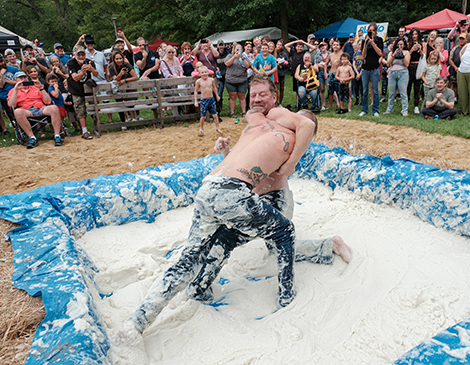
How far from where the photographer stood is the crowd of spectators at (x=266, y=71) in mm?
6824

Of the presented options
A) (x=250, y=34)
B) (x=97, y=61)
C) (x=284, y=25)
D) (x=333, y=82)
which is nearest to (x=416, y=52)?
(x=333, y=82)

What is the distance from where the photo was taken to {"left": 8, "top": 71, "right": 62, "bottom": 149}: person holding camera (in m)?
6.45

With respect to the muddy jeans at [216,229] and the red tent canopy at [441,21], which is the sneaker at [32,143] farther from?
the red tent canopy at [441,21]

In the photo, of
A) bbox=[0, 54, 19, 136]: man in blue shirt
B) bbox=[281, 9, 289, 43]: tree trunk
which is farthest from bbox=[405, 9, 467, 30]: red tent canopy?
bbox=[0, 54, 19, 136]: man in blue shirt

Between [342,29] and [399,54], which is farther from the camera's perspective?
[342,29]

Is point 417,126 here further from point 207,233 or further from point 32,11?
point 32,11

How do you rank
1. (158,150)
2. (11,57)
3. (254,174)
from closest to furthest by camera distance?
1. (254,174)
2. (158,150)
3. (11,57)

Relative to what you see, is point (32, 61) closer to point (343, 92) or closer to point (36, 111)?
point (36, 111)

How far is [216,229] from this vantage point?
2291 millimetres

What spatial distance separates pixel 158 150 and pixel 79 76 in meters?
2.47

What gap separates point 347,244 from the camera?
2.96 meters

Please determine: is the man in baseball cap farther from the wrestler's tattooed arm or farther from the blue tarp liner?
the wrestler's tattooed arm

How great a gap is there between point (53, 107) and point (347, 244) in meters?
6.29

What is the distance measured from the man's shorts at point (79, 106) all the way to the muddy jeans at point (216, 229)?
604 cm
